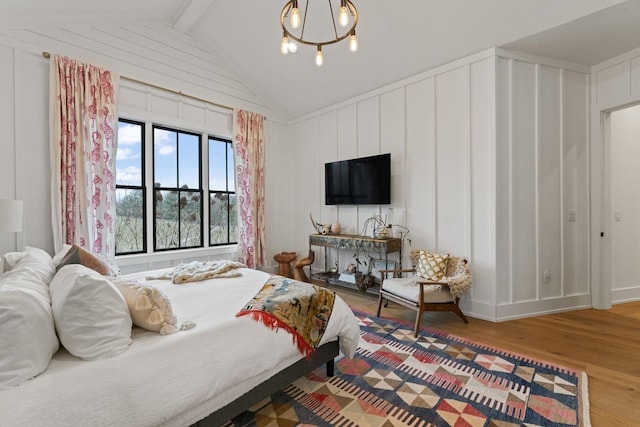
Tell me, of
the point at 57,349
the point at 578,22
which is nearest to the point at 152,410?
the point at 57,349

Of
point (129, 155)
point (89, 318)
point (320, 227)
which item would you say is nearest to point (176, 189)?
point (129, 155)

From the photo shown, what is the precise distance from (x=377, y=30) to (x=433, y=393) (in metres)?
3.70

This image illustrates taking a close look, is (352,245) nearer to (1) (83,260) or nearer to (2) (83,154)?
(1) (83,260)

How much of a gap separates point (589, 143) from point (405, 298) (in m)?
3.02

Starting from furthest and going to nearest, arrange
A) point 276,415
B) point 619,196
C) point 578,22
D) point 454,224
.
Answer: point 619,196 < point 454,224 < point 578,22 < point 276,415

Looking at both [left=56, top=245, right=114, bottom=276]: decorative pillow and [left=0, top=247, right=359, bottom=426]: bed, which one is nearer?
[left=0, top=247, right=359, bottom=426]: bed

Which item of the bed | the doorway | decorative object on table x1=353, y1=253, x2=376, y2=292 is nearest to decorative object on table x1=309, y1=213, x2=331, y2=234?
decorative object on table x1=353, y1=253, x2=376, y2=292

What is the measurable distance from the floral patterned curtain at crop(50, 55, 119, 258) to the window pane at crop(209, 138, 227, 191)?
56.3 inches

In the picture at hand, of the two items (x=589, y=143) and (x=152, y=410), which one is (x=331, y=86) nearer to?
(x=589, y=143)

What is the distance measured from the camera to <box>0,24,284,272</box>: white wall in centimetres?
299

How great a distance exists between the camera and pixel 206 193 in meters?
4.65

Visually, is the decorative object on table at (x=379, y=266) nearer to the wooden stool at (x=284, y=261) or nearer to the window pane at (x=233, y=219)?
the wooden stool at (x=284, y=261)

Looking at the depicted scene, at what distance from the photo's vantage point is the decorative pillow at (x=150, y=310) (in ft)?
4.91

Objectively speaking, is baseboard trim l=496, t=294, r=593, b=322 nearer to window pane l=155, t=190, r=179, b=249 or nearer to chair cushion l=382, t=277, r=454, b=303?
chair cushion l=382, t=277, r=454, b=303
